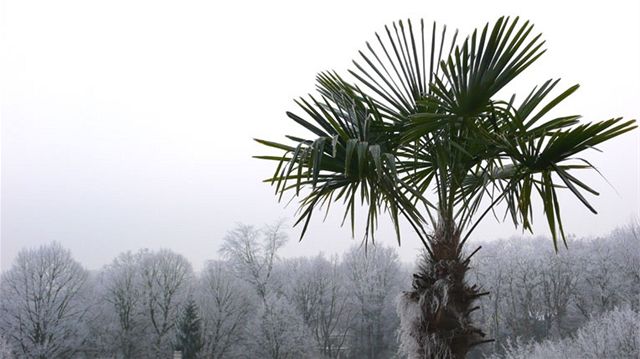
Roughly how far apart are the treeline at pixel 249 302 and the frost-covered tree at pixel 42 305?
0.20 ft

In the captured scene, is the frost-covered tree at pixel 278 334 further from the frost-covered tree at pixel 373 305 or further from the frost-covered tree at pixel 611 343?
the frost-covered tree at pixel 611 343

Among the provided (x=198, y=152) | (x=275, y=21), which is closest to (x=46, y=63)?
(x=275, y=21)

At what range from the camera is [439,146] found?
12.8ft

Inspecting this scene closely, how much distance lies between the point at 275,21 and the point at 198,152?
21.5 m

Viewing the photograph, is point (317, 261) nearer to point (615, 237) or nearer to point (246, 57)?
point (615, 237)

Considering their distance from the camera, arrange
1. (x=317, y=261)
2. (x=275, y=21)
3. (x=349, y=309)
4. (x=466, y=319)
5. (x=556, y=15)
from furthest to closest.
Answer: (x=317, y=261) → (x=349, y=309) → (x=275, y=21) → (x=556, y=15) → (x=466, y=319)

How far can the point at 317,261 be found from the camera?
39.9 meters

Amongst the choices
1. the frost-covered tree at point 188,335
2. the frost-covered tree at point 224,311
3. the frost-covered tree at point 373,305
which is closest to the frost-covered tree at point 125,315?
the frost-covered tree at point 224,311

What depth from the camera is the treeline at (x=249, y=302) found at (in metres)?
29.4

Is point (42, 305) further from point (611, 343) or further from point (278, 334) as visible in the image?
point (611, 343)

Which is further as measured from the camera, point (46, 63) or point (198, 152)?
point (198, 152)

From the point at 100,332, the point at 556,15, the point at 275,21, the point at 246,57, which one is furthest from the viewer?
the point at 100,332

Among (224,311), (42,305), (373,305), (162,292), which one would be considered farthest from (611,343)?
(42,305)

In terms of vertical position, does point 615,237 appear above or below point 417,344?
above
